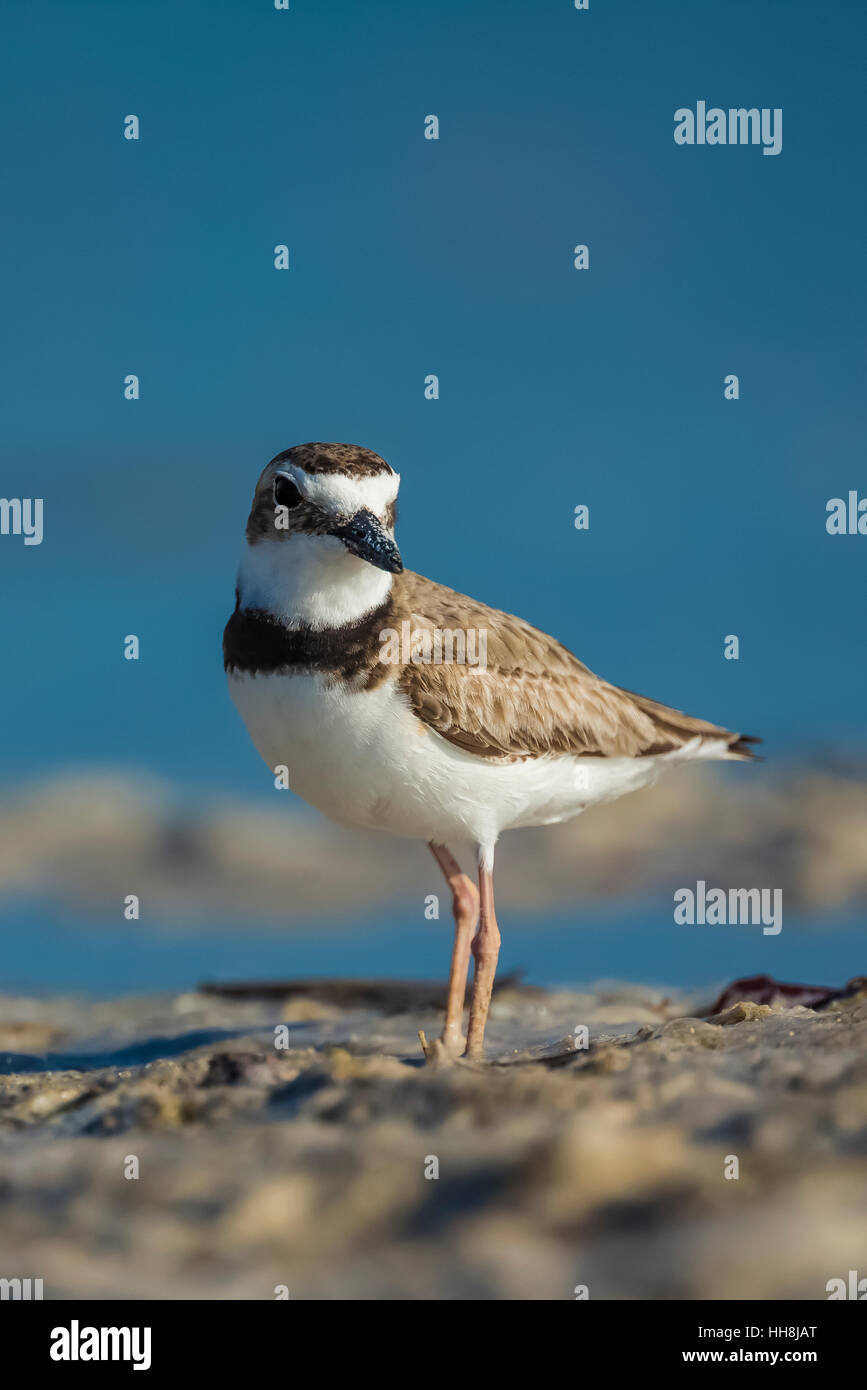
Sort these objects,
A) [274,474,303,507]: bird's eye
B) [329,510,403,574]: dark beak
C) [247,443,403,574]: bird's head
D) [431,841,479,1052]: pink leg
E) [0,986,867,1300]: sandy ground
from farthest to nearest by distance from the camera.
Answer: [431,841,479,1052]: pink leg < [274,474,303,507]: bird's eye < [247,443,403,574]: bird's head < [329,510,403,574]: dark beak < [0,986,867,1300]: sandy ground

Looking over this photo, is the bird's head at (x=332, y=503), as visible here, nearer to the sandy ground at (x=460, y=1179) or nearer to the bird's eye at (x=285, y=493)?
the bird's eye at (x=285, y=493)

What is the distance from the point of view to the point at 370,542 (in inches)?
253

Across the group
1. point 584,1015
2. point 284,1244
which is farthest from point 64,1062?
point 284,1244

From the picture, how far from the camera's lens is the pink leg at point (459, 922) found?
291 inches

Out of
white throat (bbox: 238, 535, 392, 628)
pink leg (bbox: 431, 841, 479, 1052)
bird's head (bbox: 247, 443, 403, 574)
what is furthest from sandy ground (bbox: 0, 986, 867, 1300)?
bird's head (bbox: 247, 443, 403, 574)

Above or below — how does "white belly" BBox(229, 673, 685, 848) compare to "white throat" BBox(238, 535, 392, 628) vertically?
below

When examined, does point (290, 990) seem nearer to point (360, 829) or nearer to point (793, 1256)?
point (360, 829)

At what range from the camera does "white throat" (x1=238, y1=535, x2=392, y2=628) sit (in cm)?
664

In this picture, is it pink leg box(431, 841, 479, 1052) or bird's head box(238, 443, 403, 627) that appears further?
pink leg box(431, 841, 479, 1052)

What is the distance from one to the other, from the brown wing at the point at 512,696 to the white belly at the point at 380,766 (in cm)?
12

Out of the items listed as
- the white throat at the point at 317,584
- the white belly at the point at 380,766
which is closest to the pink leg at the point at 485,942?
the white belly at the point at 380,766

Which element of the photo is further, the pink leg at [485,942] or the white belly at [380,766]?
the pink leg at [485,942]

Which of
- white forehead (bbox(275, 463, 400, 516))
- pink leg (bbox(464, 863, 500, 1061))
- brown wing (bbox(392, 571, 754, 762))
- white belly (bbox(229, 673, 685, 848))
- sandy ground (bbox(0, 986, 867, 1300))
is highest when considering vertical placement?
white forehead (bbox(275, 463, 400, 516))

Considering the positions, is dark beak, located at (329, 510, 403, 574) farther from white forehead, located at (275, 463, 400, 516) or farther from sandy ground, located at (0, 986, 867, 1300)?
sandy ground, located at (0, 986, 867, 1300)
